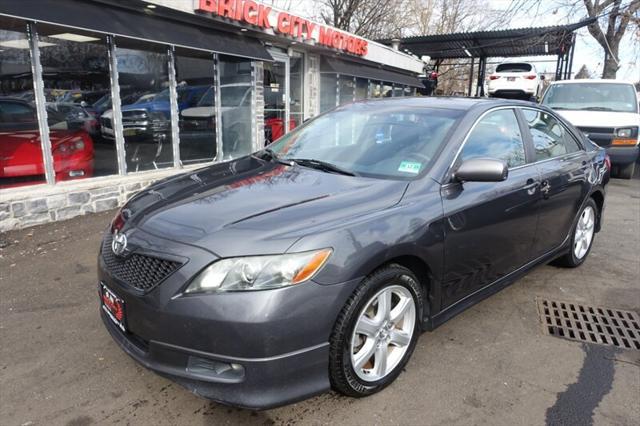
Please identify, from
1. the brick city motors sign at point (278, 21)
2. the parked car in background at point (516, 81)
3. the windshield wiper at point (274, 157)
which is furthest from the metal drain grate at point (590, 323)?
the parked car in background at point (516, 81)

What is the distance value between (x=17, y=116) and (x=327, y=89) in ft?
27.4

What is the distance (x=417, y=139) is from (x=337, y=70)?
9683mm

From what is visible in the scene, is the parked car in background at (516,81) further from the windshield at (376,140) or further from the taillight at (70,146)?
the windshield at (376,140)

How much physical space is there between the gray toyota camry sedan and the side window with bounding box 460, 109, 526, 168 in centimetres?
2

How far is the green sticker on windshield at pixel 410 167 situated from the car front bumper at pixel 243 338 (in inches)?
39.2

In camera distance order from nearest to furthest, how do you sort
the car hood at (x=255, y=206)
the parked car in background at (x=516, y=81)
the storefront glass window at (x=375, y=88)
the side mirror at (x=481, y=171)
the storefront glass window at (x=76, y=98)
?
the car hood at (x=255, y=206), the side mirror at (x=481, y=171), the storefront glass window at (x=76, y=98), the storefront glass window at (x=375, y=88), the parked car in background at (x=516, y=81)

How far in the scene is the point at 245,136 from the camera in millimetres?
9945

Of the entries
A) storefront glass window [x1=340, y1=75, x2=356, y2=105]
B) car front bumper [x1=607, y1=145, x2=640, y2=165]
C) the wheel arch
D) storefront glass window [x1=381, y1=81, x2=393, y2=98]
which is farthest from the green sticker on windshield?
storefront glass window [x1=381, y1=81, x2=393, y2=98]

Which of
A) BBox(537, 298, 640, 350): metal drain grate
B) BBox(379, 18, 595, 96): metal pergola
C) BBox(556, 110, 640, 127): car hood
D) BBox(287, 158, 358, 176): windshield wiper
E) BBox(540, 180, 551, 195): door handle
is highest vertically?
BBox(379, 18, 595, 96): metal pergola

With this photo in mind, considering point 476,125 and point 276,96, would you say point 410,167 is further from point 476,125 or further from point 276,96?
point 276,96

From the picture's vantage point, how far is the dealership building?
5750 millimetres

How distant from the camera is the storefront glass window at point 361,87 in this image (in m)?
14.3

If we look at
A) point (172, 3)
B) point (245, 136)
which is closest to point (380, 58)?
point (245, 136)

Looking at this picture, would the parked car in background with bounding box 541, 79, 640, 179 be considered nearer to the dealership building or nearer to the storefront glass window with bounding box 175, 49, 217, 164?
the dealership building
